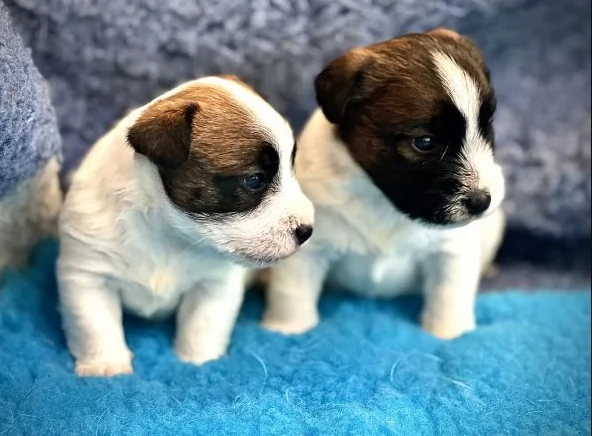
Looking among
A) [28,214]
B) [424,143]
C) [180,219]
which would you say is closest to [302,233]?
[180,219]

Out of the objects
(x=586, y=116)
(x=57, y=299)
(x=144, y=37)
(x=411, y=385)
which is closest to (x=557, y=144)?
(x=586, y=116)

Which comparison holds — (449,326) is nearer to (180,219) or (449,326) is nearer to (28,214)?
(180,219)

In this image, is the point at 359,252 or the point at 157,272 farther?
the point at 359,252

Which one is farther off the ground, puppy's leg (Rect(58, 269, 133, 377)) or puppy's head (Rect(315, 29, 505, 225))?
puppy's head (Rect(315, 29, 505, 225))

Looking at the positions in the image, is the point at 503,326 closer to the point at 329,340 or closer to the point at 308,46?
the point at 329,340

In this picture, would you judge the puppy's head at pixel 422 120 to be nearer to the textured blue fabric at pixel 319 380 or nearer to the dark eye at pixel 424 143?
the dark eye at pixel 424 143

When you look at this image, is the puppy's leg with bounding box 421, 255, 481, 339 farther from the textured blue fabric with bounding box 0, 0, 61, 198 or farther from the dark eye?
the textured blue fabric with bounding box 0, 0, 61, 198

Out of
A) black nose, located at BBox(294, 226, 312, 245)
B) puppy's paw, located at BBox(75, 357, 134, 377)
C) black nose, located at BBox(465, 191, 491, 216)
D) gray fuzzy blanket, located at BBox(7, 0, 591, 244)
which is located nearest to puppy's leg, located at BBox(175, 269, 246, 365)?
puppy's paw, located at BBox(75, 357, 134, 377)

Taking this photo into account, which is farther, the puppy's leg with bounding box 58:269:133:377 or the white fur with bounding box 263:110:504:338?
the white fur with bounding box 263:110:504:338
